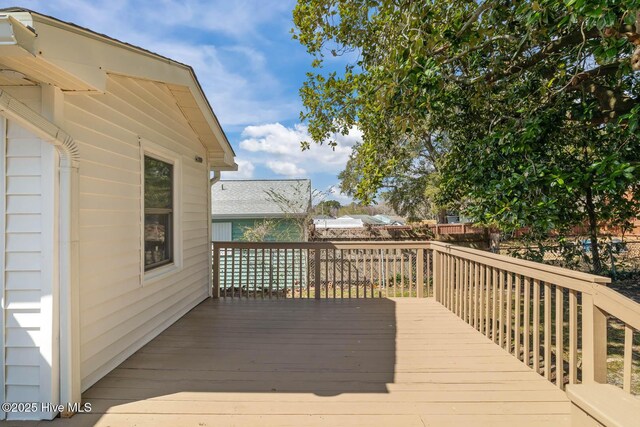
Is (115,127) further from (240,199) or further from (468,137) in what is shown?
(240,199)

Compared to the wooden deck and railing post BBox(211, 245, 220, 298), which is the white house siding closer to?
the wooden deck

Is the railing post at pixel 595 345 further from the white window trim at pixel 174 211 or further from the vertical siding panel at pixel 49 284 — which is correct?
the white window trim at pixel 174 211

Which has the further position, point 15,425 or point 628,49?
point 628,49

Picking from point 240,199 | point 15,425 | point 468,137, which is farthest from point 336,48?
point 240,199

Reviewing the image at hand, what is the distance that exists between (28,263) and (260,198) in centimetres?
942

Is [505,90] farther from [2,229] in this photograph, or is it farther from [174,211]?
[2,229]

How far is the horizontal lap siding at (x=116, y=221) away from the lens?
97.7 inches

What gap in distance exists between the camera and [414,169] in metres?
13.2

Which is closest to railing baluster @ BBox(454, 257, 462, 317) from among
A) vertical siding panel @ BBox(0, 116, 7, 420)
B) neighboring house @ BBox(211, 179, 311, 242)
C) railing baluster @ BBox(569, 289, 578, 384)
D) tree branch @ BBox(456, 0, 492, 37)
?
railing baluster @ BBox(569, 289, 578, 384)

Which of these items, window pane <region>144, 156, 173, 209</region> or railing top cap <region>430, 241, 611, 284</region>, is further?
window pane <region>144, 156, 173, 209</region>

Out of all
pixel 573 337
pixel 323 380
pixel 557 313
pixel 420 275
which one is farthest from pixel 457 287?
pixel 323 380

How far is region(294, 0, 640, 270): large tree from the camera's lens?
10.6 feet

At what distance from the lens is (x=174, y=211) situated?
420 cm

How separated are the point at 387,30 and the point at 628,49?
2373mm
